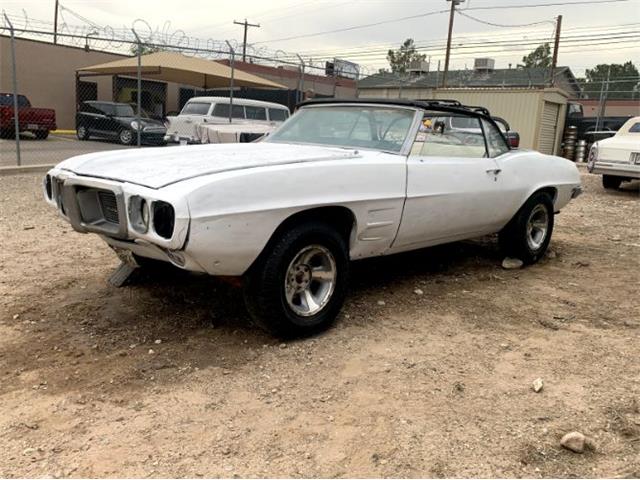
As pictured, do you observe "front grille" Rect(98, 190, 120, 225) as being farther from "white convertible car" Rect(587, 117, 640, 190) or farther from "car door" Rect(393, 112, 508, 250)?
"white convertible car" Rect(587, 117, 640, 190)

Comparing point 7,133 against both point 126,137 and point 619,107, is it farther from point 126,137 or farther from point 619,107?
point 619,107

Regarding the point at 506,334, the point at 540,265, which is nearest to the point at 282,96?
the point at 540,265

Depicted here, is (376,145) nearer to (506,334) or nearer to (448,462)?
(506,334)

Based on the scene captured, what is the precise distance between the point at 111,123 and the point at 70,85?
8443mm

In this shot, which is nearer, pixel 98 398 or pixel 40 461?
pixel 40 461

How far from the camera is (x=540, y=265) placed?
593 centimetres

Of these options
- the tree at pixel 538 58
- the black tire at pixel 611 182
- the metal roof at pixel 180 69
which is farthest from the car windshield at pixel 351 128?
the tree at pixel 538 58

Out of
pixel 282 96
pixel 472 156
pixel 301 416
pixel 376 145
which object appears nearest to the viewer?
pixel 301 416

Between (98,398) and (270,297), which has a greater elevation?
(270,297)

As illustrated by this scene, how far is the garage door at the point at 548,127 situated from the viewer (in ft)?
73.2

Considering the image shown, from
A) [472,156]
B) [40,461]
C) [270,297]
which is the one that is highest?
[472,156]

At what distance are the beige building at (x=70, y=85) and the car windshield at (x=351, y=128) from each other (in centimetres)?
→ 1856

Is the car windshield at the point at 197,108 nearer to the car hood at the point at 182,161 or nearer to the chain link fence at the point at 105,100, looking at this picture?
the chain link fence at the point at 105,100

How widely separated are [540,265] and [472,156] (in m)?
1.65
